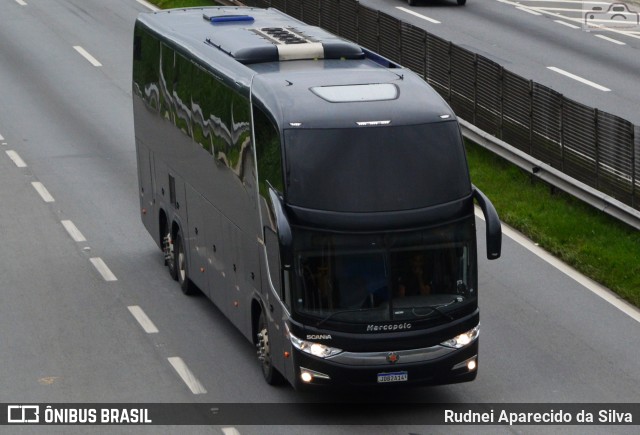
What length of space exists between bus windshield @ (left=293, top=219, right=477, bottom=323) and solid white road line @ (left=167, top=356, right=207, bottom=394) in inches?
87.2

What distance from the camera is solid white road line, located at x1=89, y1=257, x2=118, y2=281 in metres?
22.1

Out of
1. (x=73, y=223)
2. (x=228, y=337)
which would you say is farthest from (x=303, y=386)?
(x=73, y=223)

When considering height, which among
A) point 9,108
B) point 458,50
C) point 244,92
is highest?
point 244,92

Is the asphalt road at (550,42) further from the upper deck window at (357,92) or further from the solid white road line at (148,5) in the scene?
the upper deck window at (357,92)

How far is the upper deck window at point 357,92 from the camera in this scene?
1625 centimetres

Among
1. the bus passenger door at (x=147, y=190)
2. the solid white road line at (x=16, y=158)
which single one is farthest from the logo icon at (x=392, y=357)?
the solid white road line at (x=16, y=158)

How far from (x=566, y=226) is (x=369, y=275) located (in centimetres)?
867

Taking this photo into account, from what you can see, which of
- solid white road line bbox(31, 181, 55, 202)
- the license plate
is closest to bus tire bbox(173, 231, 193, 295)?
solid white road line bbox(31, 181, 55, 202)

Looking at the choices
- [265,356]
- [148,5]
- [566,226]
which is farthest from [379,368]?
[148,5]

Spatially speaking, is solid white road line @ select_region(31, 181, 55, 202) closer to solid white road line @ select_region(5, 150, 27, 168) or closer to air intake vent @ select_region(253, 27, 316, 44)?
solid white road line @ select_region(5, 150, 27, 168)

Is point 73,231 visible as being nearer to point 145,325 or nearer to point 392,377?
point 145,325

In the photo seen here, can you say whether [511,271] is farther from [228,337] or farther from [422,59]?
[422,59]

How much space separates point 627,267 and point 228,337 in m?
6.15

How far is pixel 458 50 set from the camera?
28.9 metres
